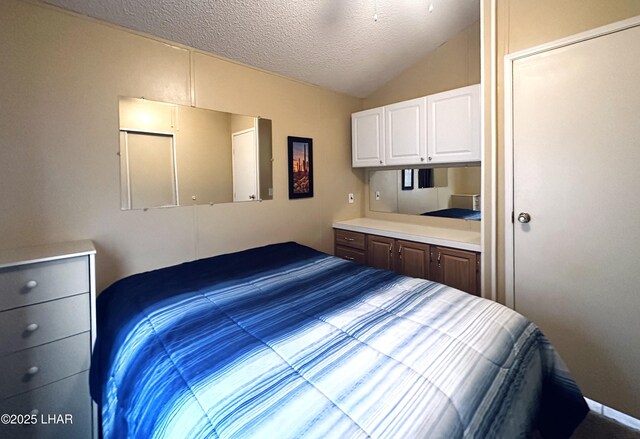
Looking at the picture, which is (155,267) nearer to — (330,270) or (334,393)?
(330,270)

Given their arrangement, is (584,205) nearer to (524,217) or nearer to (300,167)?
(524,217)

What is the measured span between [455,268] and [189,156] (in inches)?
87.1

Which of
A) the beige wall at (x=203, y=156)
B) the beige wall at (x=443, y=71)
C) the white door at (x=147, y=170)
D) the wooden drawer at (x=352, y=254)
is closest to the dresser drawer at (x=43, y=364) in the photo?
the white door at (x=147, y=170)

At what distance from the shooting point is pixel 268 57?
2400 millimetres

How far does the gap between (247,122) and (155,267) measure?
4.44 feet

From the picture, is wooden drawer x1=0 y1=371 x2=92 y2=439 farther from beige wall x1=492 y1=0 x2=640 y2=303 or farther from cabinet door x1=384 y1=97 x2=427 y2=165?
cabinet door x1=384 y1=97 x2=427 y2=165

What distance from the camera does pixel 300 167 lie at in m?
2.88

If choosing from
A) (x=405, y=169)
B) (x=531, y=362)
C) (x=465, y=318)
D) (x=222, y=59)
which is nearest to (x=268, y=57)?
(x=222, y=59)

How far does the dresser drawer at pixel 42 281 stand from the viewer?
1302 mm

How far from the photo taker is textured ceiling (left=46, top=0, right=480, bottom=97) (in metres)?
1.81

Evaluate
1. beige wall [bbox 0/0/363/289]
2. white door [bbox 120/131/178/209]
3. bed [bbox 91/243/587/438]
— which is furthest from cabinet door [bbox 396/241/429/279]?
white door [bbox 120/131/178/209]

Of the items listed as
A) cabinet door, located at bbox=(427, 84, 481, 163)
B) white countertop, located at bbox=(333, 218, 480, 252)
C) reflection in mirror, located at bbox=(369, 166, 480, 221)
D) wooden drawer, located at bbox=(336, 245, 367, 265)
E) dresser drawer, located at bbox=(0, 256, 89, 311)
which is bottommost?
wooden drawer, located at bbox=(336, 245, 367, 265)

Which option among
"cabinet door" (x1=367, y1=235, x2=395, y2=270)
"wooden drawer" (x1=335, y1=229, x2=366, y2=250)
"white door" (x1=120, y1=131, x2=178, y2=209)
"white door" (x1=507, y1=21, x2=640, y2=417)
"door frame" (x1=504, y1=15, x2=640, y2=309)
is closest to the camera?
"white door" (x1=507, y1=21, x2=640, y2=417)

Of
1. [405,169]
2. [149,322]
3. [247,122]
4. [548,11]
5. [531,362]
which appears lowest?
[531,362]
